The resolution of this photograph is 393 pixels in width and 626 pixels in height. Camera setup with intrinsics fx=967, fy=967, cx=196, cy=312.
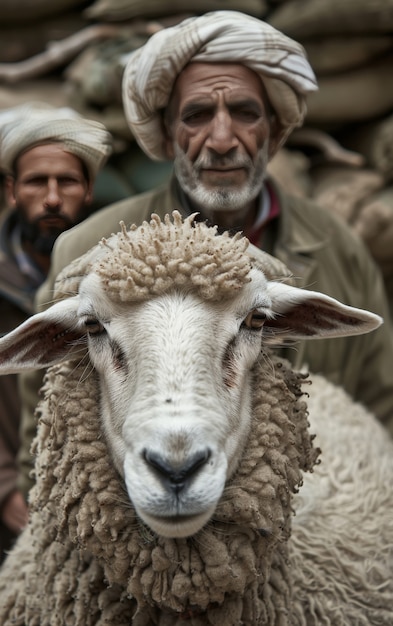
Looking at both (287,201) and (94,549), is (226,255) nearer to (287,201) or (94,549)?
(94,549)

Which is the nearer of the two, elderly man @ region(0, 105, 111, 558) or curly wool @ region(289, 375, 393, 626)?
curly wool @ region(289, 375, 393, 626)

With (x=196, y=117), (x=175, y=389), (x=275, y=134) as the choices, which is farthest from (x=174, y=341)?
(x=275, y=134)

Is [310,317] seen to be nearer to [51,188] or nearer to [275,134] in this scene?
[51,188]

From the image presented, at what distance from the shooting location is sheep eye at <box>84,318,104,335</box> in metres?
2.31

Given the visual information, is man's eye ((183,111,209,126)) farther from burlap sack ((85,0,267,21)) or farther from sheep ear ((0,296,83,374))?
burlap sack ((85,0,267,21))

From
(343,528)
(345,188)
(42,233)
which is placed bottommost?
(345,188)

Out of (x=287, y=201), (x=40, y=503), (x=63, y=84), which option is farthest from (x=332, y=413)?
(x=63, y=84)

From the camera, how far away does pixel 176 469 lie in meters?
1.95

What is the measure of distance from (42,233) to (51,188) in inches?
10.7

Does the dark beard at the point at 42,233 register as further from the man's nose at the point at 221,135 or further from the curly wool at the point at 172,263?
the curly wool at the point at 172,263

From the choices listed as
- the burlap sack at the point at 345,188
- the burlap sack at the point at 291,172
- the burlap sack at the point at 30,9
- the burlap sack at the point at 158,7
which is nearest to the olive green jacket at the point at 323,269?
the burlap sack at the point at 291,172

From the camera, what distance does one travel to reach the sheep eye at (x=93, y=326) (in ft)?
7.57

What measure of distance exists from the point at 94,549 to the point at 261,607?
0.44 m

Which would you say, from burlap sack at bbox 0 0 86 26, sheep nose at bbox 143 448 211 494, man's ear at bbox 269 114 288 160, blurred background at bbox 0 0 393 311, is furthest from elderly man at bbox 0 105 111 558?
burlap sack at bbox 0 0 86 26
